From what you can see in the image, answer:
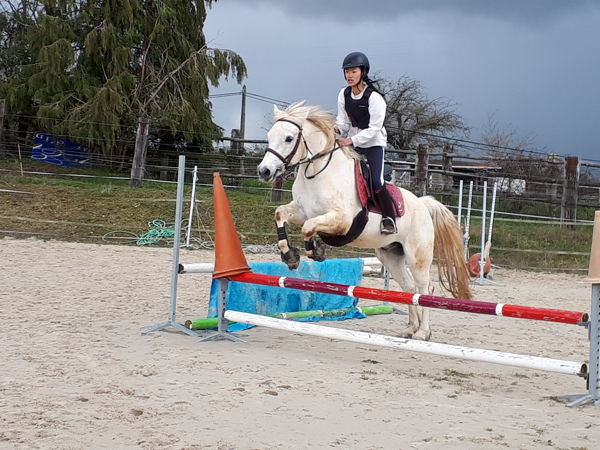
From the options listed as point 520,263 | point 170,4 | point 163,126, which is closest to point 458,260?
point 520,263

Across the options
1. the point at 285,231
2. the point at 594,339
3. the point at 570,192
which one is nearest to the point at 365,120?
the point at 285,231

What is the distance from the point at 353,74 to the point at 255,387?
233 cm

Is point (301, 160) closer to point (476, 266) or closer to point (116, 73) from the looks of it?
point (476, 266)

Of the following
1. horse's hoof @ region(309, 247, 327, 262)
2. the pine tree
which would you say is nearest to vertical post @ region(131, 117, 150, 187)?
the pine tree

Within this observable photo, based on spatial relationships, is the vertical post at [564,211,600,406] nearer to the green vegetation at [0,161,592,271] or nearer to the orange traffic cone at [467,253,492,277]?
the orange traffic cone at [467,253,492,277]

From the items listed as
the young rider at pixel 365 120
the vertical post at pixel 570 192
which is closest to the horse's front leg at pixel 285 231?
the young rider at pixel 365 120

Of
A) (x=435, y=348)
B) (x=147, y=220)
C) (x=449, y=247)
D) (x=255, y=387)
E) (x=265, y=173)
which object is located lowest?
(x=255, y=387)

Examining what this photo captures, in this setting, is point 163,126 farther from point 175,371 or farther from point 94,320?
point 175,371

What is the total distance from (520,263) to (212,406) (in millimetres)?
10558

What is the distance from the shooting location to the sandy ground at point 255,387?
3.24 m

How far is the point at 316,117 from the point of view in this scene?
5.19m

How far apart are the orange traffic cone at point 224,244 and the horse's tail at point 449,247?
1670mm

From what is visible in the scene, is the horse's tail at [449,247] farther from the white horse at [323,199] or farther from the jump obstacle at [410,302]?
the jump obstacle at [410,302]

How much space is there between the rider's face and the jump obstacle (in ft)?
3.97
